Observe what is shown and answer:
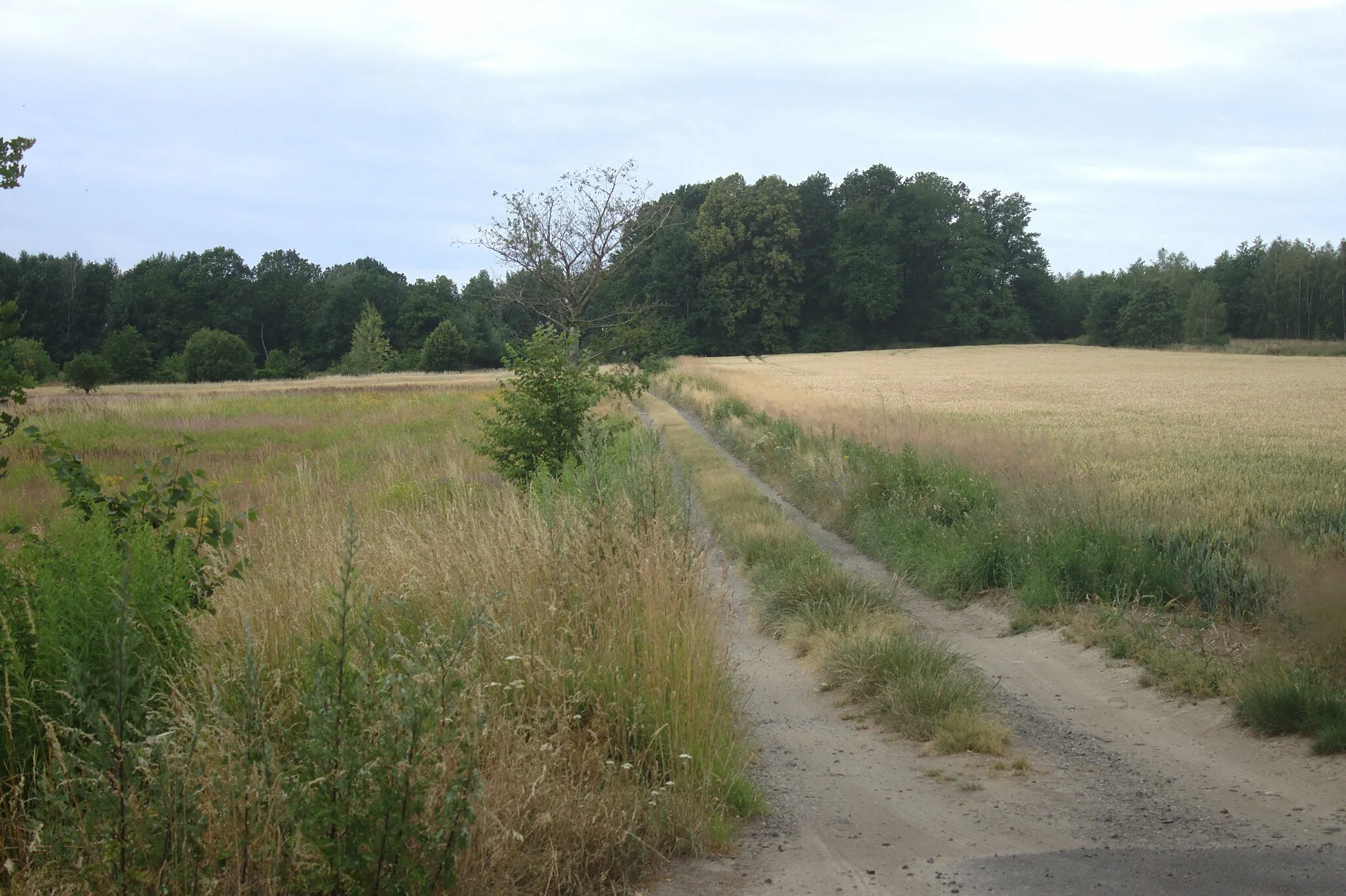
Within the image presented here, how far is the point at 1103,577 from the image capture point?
8.25 m

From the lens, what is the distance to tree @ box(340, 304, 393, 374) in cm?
7712

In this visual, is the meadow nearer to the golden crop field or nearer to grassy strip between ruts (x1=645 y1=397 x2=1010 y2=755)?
grassy strip between ruts (x1=645 y1=397 x2=1010 y2=755)

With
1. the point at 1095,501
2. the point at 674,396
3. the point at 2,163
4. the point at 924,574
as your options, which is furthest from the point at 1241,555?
the point at 674,396

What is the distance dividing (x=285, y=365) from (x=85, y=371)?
38805mm

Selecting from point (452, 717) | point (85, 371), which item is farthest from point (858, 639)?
point (85, 371)

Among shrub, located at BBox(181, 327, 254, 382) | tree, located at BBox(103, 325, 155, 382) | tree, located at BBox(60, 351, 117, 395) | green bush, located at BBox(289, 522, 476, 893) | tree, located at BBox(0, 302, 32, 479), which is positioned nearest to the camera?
green bush, located at BBox(289, 522, 476, 893)

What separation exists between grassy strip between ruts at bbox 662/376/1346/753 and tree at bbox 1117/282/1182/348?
73.5m

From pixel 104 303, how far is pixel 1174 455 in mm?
89009

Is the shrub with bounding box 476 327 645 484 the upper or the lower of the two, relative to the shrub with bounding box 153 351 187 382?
lower

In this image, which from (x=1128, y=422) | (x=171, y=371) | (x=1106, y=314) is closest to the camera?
(x=1128, y=422)

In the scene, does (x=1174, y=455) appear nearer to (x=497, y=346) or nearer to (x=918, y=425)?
(x=918, y=425)

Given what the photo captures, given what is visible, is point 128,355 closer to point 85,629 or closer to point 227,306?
point 227,306

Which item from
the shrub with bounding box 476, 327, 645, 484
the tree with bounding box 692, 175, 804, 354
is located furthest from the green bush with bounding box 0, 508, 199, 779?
the tree with bounding box 692, 175, 804, 354

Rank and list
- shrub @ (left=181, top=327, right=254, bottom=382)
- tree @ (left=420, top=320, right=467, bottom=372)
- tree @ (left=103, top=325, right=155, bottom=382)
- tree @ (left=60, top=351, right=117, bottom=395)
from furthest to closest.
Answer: tree @ (left=420, top=320, right=467, bottom=372)
shrub @ (left=181, top=327, right=254, bottom=382)
tree @ (left=103, top=325, right=155, bottom=382)
tree @ (left=60, top=351, right=117, bottom=395)
